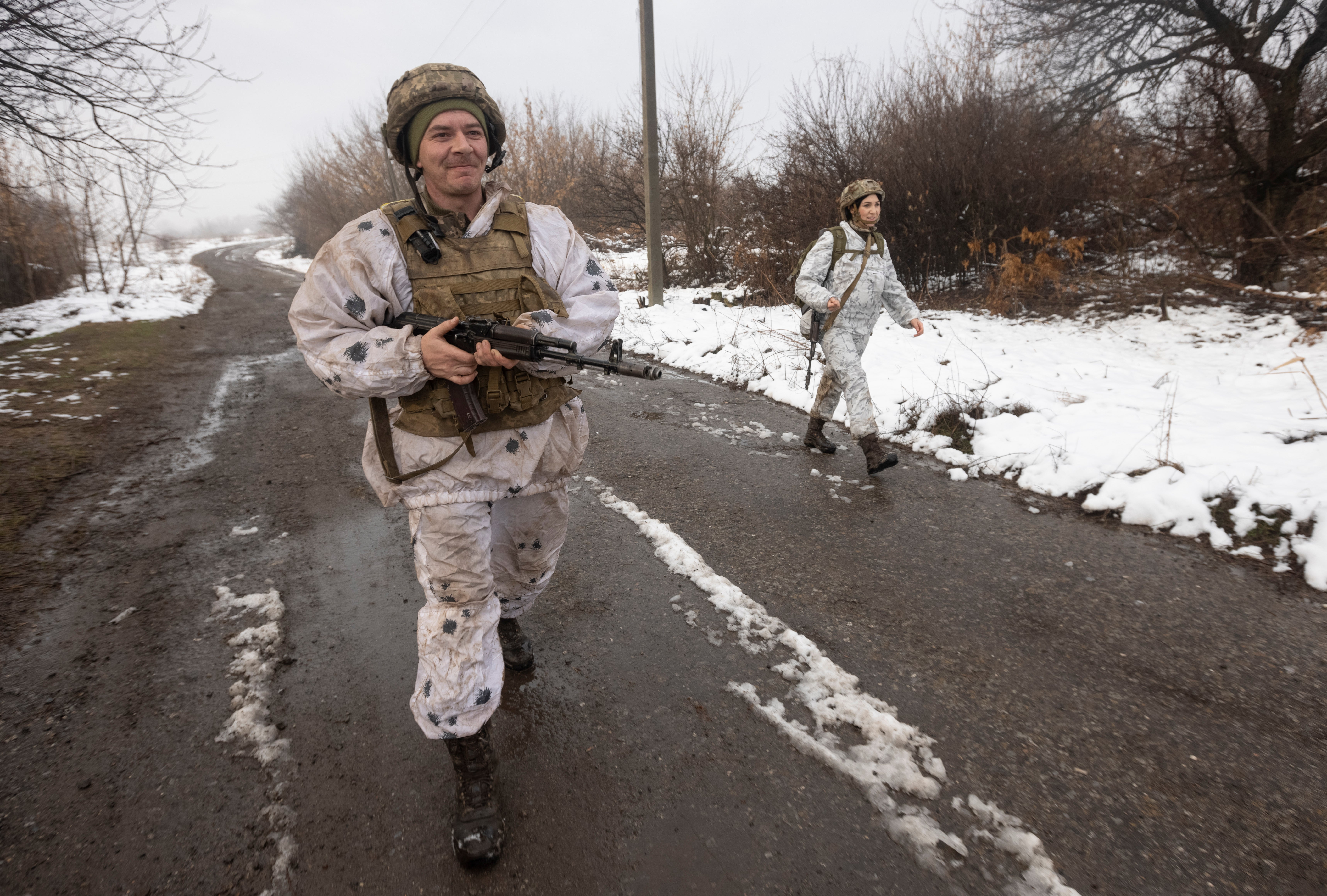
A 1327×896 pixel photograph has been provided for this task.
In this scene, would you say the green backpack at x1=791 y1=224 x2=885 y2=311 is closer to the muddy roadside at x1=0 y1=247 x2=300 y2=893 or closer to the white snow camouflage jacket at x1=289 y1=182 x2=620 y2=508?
the white snow camouflage jacket at x1=289 y1=182 x2=620 y2=508

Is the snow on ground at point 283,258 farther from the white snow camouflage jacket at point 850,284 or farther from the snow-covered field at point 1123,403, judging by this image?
the white snow camouflage jacket at point 850,284

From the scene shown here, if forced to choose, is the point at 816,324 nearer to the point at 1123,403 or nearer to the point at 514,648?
the point at 1123,403

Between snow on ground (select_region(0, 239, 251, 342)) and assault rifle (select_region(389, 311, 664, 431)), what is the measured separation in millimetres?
14192

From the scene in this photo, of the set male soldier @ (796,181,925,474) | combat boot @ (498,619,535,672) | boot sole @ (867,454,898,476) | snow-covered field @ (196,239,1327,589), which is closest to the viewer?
combat boot @ (498,619,535,672)

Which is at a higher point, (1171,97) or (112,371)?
(1171,97)

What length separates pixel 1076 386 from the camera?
234 inches

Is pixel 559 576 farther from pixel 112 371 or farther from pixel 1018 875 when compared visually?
pixel 112 371

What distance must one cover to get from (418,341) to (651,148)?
1013 cm

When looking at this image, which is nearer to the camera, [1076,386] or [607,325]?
[607,325]

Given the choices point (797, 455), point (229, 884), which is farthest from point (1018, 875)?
point (797, 455)

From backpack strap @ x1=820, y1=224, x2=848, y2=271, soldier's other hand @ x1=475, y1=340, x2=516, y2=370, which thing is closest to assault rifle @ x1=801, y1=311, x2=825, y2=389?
backpack strap @ x1=820, y1=224, x2=848, y2=271

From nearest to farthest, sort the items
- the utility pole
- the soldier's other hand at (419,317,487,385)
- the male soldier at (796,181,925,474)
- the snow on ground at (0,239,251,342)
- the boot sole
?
the soldier's other hand at (419,317,487,385), the boot sole, the male soldier at (796,181,925,474), the utility pole, the snow on ground at (0,239,251,342)

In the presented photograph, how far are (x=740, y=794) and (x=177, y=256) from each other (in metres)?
54.5

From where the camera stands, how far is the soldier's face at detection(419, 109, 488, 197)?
6.20ft
